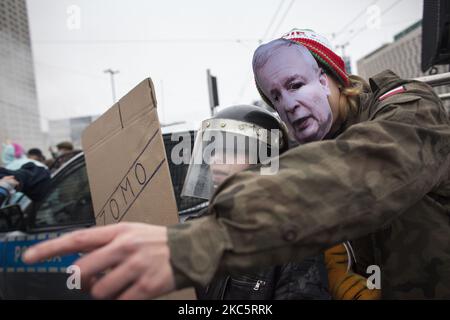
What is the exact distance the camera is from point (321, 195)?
54 centimetres

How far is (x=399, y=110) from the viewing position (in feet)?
2.35

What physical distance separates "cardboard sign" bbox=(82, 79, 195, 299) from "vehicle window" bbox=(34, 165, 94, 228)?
1385 millimetres

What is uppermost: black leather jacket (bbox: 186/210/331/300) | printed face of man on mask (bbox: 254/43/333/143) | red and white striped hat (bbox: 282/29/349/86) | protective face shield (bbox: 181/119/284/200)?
red and white striped hat (bbox: 282/29/349/86)

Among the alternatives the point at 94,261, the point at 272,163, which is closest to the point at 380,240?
the point at 272,163

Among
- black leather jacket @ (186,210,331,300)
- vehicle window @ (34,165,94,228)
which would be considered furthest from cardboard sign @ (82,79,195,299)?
vehicle window @ (34,165,94,228)

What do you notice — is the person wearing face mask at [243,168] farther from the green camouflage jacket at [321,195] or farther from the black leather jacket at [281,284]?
the green camouflage jacket at [321,195]

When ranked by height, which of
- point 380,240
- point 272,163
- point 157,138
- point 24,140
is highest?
point 24,140

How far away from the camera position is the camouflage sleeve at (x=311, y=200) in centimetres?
50

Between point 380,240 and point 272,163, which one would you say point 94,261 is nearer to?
point 272,163

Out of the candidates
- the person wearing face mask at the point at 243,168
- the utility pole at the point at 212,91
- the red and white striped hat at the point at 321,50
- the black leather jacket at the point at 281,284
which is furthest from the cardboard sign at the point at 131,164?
the utility pole at the point at 212,91

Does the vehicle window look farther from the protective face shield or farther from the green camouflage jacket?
the green camouflage jacket

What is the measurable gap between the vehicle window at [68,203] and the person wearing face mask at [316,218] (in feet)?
7.22

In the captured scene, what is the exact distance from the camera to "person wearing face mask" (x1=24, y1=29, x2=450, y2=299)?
49 centimetres
